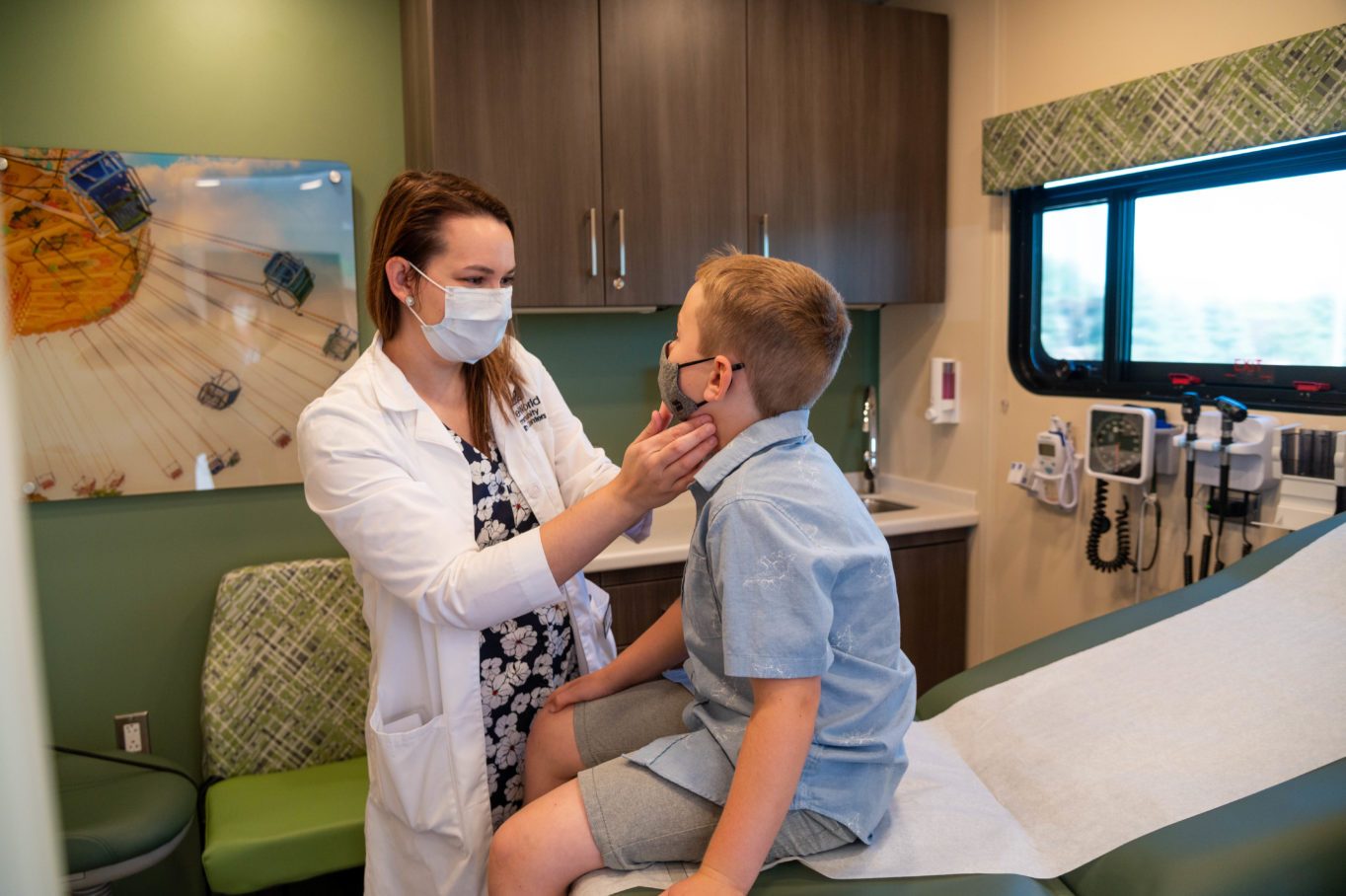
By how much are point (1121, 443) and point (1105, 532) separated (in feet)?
0.95

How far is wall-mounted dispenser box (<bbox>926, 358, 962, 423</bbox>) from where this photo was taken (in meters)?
3.14

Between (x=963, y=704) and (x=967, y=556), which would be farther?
(x=967, y=556)

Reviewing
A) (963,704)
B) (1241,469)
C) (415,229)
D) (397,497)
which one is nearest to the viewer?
(397,497)

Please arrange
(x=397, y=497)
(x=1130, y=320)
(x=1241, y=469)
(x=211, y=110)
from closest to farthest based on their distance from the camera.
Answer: (x=397, y=497), (x=1241, y=469), (x=211, y=110), (x=1130, y=320)

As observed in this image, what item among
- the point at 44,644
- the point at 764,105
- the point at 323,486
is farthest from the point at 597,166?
the point at 44,644

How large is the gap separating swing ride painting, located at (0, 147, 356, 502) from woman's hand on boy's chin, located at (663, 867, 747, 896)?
199 centimetres

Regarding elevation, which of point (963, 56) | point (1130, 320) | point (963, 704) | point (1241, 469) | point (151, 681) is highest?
point (963, 56)

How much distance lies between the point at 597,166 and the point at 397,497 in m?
1.53

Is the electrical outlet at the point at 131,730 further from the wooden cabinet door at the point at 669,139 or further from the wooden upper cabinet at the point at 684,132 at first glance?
the wooden cabinet door at the point at 669,139

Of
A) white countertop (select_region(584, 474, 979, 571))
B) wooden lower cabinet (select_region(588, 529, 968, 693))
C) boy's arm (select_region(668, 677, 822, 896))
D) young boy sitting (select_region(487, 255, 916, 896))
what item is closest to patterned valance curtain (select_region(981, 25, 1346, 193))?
white countertop (select_region(584, 474, 979, 571))

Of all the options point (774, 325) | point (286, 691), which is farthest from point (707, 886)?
point (286, 691)

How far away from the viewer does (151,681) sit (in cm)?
256

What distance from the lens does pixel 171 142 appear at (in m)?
2.47

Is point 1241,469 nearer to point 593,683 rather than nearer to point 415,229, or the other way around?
point 593,683
